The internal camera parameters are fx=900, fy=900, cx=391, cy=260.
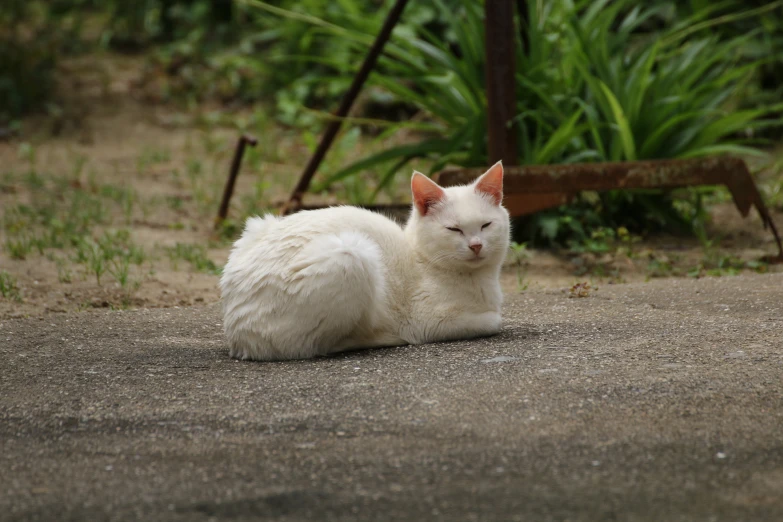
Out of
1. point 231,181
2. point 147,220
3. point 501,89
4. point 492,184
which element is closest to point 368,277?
point 492,184

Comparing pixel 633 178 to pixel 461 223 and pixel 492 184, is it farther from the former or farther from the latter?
pixel 461 223

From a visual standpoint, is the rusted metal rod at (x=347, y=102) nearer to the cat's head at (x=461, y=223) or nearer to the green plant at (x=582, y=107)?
the green plant at (x=582, y=107)

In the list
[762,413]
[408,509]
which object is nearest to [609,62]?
[762,413]

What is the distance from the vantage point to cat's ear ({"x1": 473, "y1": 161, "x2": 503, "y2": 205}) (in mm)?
3746

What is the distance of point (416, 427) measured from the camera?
2648 millimetres

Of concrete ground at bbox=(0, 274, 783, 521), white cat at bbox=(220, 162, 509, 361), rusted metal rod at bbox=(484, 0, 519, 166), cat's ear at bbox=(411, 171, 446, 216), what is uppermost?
rusted metal rod at bbox=(484, 0, 519, 166)

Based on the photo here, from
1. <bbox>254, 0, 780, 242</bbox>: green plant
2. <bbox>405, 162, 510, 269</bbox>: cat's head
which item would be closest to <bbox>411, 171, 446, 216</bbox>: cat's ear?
<bbox>405, 162, 510, 269</bbox>: cat's head

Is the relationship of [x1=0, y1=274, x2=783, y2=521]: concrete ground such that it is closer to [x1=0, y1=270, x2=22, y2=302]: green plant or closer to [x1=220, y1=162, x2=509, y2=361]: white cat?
[x1=220, y1=162, x2=509, y2=361]: white cat

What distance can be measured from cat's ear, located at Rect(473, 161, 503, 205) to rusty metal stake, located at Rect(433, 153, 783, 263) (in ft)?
4.84

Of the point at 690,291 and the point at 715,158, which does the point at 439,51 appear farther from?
the point at 690,291

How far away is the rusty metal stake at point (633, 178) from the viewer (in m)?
5.27

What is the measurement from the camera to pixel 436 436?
8.46ft

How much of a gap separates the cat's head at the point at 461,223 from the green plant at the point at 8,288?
2.27m

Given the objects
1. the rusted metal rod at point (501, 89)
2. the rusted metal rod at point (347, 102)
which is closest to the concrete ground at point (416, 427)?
the rusted metal rod at point (501, 89)
